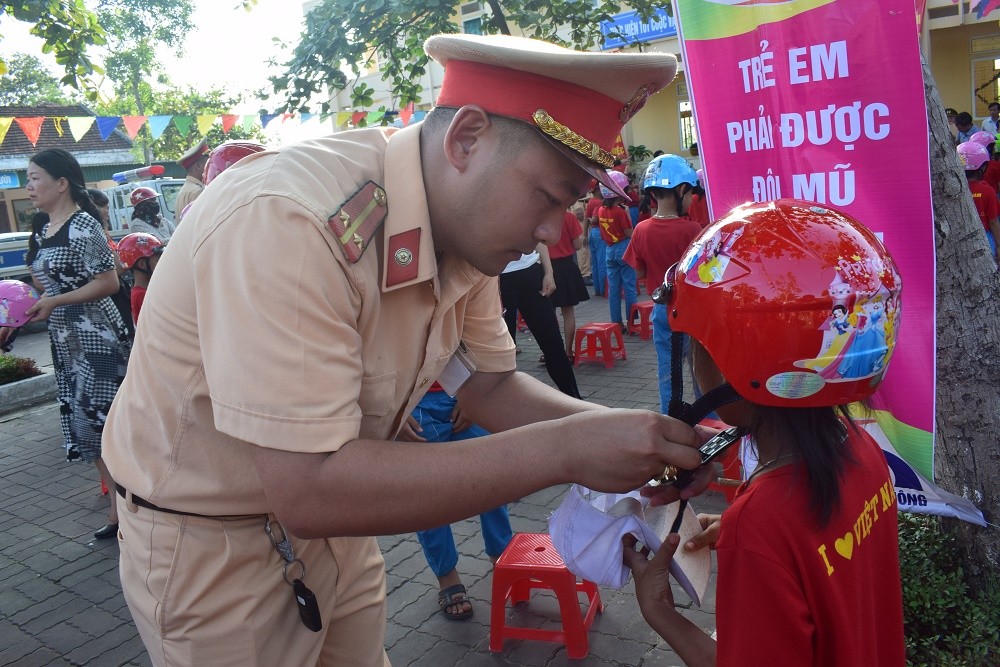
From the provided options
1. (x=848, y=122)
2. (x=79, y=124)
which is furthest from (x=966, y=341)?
(x=79, y=124)

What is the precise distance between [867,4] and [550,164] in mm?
1588

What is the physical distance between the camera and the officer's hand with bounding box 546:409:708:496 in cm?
139

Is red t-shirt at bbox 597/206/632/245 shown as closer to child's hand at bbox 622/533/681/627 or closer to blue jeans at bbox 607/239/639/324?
blue jeans at bbox 607/239/639/324

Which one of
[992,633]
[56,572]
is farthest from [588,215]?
[992,633]

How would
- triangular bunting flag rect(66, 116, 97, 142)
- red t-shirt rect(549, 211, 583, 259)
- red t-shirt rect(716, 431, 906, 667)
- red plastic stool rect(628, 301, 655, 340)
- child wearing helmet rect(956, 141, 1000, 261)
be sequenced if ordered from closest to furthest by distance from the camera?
red t-shirt rect(716, 431, 906, 667) → child wearing helmet rect(956, 141, 1000, 261) → red t-shirt rect(549, 211, 583, 259) → red plastic stool rect(628, 301, 655, 340) → triangular bunting flag rect(66, 116, 97, 142)

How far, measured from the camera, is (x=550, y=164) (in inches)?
60.8

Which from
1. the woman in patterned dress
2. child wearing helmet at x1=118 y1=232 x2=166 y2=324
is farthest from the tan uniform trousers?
child wearing helmet at x1=118 y1=232 x2=166 y2=324

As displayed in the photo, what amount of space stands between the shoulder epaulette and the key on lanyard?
685 mm

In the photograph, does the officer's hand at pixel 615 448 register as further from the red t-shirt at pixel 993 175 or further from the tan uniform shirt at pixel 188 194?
the red t-shirt at pixel 993 175

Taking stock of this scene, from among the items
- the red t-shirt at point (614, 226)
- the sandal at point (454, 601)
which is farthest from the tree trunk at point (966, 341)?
the red t-shirt at point (614, 226)

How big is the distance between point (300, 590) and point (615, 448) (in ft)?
2.74

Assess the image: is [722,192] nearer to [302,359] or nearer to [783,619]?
[783,619]

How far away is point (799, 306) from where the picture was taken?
1550 millimetres

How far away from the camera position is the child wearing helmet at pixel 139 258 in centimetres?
583
